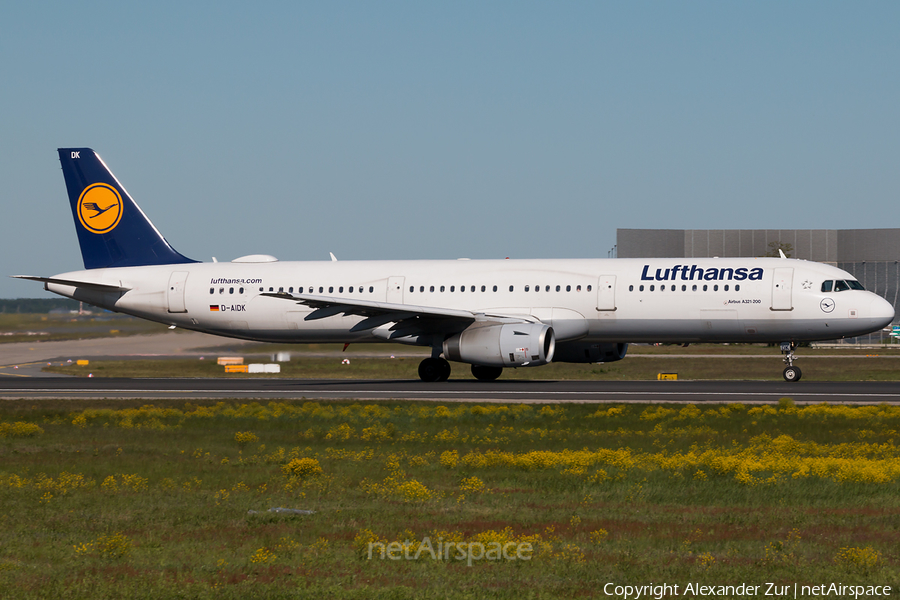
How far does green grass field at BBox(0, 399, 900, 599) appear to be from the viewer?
27.6ft

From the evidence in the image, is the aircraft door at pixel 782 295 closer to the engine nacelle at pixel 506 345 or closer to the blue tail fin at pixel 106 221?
the engine nacelle at pixel 506 345

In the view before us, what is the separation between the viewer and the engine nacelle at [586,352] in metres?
35.8

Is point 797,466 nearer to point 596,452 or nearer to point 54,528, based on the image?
point 596,452

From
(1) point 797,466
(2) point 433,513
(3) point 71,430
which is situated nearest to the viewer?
(2) point 433,513

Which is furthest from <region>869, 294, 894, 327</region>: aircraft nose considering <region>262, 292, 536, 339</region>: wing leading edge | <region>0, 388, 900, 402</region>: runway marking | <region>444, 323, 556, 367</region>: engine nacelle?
<region>262, 292, 536, 339</region>: wing leading edge

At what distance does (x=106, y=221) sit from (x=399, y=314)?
46.3ft

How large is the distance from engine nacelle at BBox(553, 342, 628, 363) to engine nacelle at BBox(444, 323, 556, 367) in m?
2.64

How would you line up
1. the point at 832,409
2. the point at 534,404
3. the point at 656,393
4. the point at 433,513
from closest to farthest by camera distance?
1. the point at 433,513
2. the point at 832,409
3. the point at 534,404
4. the point at 656,393

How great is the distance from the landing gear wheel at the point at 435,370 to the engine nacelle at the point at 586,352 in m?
3.97

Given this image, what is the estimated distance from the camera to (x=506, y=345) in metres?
31.8

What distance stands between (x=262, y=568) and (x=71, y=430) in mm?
12920

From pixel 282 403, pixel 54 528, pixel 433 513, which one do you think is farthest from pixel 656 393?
pixel 54 528

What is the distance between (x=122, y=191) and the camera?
40.3 m

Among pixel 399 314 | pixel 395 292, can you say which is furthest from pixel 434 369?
pixel 399 314
